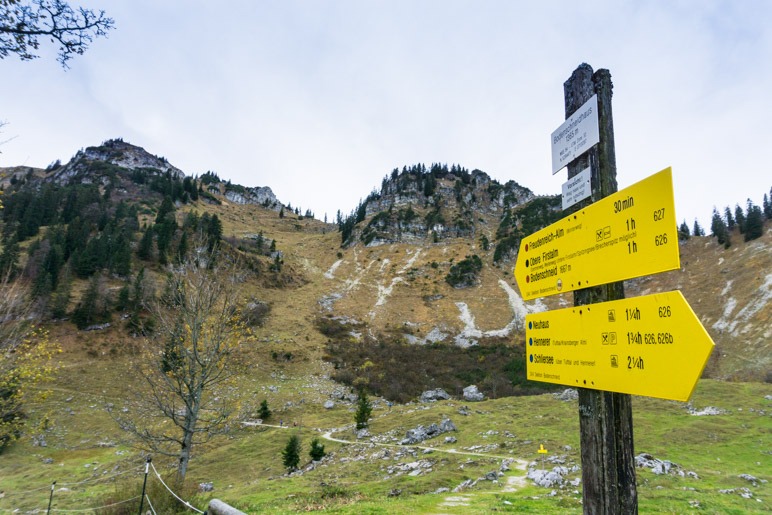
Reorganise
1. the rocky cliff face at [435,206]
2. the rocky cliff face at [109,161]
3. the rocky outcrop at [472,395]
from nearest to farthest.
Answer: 1. the rocky outcrop at [472,395]
2. the rocky cliff face at [435,206]
3. the rocky cliff face at [109,161]

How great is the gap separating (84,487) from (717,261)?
102797 millimetres

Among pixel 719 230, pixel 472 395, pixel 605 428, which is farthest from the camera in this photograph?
pixel 719 230

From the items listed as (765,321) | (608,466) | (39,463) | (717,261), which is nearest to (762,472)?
(608,466)

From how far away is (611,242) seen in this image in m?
2.96

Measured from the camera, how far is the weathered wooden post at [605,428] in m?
2.89

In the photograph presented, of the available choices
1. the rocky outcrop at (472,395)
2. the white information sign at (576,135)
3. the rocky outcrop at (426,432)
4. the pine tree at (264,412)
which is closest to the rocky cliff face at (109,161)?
the pine tree at (264,412)

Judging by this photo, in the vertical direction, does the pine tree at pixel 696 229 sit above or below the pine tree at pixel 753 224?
above

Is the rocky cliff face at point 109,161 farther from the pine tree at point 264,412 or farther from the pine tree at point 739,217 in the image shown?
the pine tree at point 739,217

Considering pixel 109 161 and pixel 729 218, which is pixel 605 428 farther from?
pixel 109 161

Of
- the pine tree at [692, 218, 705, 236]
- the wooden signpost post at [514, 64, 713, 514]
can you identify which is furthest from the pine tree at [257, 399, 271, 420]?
the pine tree at [692, 218, 705, 236]

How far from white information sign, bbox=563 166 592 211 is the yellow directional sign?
9.7 inches

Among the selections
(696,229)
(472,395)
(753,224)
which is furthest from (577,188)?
(696,229)

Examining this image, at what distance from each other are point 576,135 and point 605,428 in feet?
8.98

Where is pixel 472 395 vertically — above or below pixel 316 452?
below
